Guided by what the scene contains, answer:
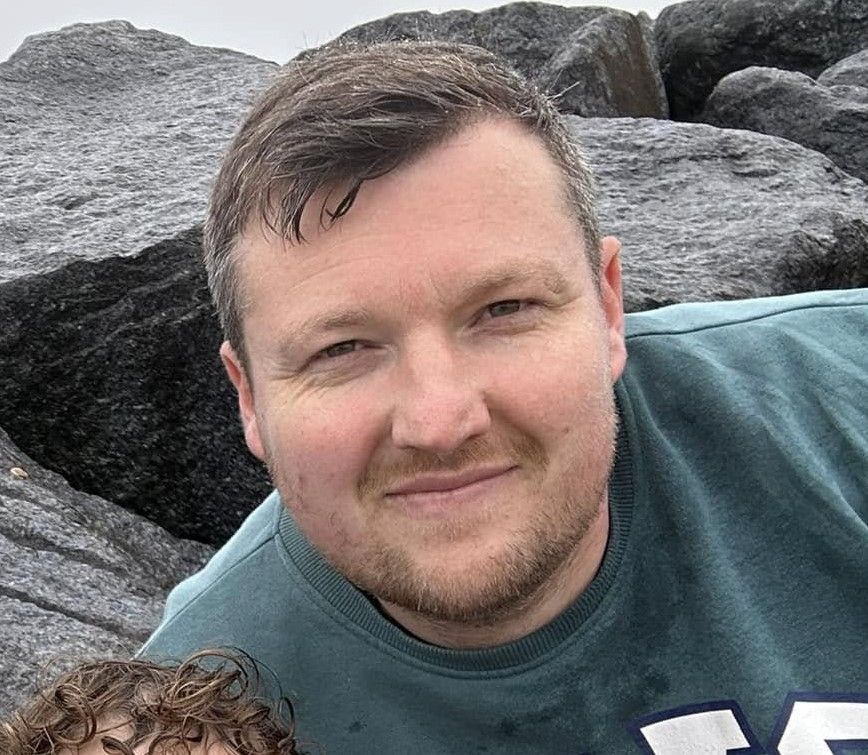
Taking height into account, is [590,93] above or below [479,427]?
below

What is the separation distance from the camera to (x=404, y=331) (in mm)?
1965

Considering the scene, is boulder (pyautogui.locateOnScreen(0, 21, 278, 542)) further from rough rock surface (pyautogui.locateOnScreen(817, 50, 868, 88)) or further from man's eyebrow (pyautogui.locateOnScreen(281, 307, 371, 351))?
rough rock surface (pyautogui.locateOnScreen(817, 50, 868, 88))

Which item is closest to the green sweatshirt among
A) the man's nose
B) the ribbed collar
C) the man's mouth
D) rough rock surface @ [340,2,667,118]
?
the ribbed collar

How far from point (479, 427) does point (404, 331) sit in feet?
0.61

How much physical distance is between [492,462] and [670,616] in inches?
19.2

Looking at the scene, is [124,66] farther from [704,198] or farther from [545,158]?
[545,158]

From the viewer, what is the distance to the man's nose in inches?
74.9

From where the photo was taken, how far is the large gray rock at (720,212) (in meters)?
4.25

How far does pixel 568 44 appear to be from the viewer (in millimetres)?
7246

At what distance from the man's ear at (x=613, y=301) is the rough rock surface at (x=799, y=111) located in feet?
15.0

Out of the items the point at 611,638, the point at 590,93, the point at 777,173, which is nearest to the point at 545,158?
the point at 611,638

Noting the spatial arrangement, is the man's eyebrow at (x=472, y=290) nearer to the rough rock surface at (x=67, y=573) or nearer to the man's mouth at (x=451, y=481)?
the man's mouth at (x=451, y=481)

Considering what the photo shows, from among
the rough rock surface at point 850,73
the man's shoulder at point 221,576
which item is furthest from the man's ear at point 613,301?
the rough rock surface at point 850,73

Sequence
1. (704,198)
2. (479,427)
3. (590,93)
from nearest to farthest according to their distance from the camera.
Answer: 1. (479,427)
2. (704,198)
3. (590,93)
